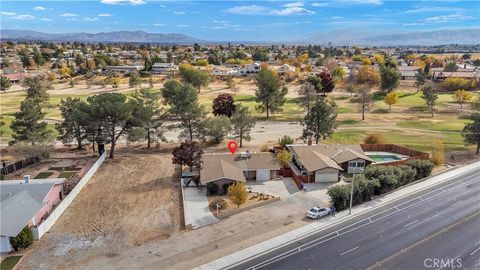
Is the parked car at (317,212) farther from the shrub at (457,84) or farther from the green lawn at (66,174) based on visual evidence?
the shrub at (457,84)

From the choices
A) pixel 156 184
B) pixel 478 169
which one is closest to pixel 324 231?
pixel 156 184

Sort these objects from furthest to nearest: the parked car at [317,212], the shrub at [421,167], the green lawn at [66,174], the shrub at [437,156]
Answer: the shrub at [437,156] → the green lawn at [66,174] → the shrub at [421,167] → the parked car at [317,212]

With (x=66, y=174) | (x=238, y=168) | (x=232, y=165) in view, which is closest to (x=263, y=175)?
(x=238, y=168)

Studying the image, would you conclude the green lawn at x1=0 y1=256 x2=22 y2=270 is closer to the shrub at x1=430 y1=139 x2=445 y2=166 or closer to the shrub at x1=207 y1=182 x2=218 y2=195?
the shrub at x1=207 y1=182 x2=218 y2=195

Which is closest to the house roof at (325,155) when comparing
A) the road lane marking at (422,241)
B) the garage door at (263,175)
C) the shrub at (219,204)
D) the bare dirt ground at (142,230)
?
the garage door at (263,175)

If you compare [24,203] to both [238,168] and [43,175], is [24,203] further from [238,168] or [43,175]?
[238,168]
